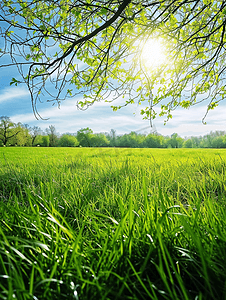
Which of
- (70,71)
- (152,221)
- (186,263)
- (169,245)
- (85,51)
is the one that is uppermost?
(85,51)

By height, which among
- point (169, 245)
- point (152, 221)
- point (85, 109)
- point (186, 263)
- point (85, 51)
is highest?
point (85, 51)

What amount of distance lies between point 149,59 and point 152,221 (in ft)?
10.4

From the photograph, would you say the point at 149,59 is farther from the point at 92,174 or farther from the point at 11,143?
the point at 11,143

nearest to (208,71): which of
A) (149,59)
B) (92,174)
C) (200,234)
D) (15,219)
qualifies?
(149,59)

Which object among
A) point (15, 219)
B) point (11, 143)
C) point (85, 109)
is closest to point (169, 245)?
point (15, 219)

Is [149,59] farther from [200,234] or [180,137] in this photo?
[180,137]

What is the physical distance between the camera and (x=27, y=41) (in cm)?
256

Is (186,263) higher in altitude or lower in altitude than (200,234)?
lower

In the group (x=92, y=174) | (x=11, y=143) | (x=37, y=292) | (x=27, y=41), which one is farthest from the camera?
(x=11, y=143)

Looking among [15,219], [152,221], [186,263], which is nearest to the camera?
[186,263]

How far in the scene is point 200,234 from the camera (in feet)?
3.65

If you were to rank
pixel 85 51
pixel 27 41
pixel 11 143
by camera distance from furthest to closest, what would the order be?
pixel 11 143 < pixel 85 51 < pixel 27 41

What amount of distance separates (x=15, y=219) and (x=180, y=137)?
68.9 meters

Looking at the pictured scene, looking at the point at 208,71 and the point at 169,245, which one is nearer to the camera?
the point at 169,245
